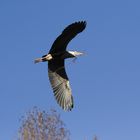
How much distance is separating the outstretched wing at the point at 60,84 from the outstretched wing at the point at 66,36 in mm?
664

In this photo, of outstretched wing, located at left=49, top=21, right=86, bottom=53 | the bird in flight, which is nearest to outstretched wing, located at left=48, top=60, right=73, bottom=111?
the bird in flight

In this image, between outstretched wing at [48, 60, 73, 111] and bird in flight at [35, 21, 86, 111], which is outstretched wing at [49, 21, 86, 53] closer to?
bird in flight at [35, 21, 86, 111]

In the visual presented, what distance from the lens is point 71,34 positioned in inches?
653

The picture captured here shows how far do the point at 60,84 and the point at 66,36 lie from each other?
1.89 metres

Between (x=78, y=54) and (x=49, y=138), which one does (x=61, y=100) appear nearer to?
(x=78, y=54)

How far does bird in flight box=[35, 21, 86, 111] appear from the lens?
1662 centimetres

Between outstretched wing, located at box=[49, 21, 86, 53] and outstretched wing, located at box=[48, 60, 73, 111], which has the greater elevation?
outstretched wing, located at box=[49, 21, 86, 53]

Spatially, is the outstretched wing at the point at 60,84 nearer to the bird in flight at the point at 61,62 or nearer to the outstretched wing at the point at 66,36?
the bird in flight at the point at 61,62

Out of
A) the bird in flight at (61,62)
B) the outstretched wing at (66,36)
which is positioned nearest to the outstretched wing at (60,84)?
the bird in flight at (61,62)

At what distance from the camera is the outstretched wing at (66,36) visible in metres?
16.6

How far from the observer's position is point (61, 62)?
1758 cm

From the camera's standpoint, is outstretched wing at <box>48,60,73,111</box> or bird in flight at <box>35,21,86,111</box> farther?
outstretched wing at <box>48,60,73,111</box>

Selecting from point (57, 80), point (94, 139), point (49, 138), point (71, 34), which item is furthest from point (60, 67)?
point (94, 139)

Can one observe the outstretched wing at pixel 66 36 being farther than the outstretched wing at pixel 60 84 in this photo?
No
